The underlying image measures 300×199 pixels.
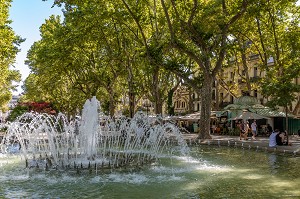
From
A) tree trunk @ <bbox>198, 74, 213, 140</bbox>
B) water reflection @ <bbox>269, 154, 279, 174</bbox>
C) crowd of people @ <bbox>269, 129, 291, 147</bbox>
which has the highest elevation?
tree trunk @ <bbox>198, 74, 213, 140</bbox>

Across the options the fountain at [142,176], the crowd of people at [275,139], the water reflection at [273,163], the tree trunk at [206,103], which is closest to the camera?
the fountain at [142,176]

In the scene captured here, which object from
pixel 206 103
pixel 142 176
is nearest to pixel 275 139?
pixel 206 103

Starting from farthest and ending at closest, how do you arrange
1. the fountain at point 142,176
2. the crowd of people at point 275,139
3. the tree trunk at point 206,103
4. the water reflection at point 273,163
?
1. the tree trunk at point 206,103
2. the crowd of people at point 275,139
3. the water reflection at point 273,163
4. the fountain at point 142,176

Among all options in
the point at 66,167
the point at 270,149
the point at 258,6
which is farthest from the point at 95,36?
the point at 66,167

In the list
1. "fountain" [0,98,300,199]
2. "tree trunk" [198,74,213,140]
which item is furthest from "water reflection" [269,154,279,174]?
"tree trunk" [198,74,213,140]

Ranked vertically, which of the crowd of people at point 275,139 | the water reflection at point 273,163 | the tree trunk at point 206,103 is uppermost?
the tree trunk at point 206,103

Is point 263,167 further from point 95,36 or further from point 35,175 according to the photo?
point 95,36

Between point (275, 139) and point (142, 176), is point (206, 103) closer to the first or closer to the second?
point (275, 139)

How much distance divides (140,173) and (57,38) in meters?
18.7

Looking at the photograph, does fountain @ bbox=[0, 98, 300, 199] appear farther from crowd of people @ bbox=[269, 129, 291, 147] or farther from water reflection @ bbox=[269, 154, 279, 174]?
crowd of people @ bbox=[269, 129, 291, 147]

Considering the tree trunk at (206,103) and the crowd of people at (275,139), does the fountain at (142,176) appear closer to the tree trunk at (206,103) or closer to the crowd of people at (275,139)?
the crowd of people at (275,139)

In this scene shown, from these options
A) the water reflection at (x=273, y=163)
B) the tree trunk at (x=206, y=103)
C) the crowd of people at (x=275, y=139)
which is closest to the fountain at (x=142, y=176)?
the water reflection at (x=273, y=163)

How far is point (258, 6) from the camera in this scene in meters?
22.5

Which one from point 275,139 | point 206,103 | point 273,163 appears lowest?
point 273,163
